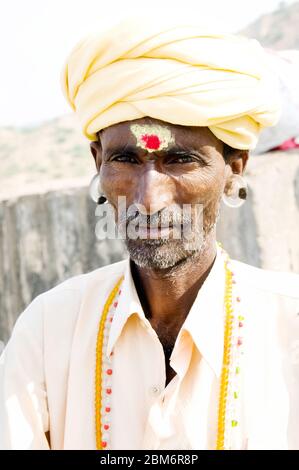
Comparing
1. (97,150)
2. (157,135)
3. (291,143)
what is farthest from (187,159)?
(291,143)

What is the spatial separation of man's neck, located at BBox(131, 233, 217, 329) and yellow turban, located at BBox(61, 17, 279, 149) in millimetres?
401

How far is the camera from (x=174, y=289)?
8.42 ft

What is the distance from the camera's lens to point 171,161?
251cm

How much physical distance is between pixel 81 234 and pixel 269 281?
4016 mm

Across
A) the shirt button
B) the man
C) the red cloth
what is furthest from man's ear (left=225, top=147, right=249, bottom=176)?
the red cloth

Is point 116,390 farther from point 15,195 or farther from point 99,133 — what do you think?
point 15,195

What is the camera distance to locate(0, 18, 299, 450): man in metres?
2.41

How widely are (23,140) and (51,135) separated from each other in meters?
0.81

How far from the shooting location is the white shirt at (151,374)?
7.84ft

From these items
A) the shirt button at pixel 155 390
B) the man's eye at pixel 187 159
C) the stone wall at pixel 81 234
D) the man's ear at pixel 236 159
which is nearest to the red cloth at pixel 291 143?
the stone wall at pixel 81 234
